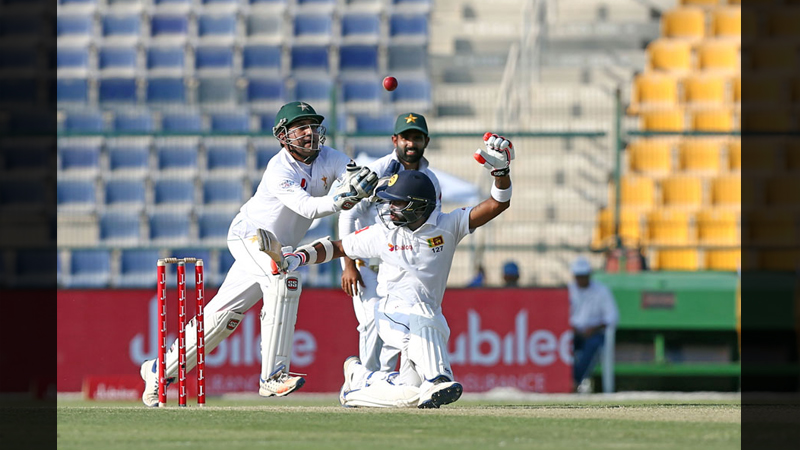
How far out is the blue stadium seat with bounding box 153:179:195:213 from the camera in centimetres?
1738

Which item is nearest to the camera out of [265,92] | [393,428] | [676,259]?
[393,428]

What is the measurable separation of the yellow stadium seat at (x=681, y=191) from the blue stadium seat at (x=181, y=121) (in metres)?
6.47

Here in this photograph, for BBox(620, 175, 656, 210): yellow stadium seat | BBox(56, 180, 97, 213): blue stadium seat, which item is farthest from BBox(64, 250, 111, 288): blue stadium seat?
BBox(620, 175, 656, 210): yellow stadium seat

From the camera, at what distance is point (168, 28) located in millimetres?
20609

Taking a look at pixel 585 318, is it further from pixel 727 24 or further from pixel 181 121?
pixel 727 24

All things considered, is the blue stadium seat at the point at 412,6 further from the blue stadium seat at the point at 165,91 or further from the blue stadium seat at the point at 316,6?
the blue stadium seat at the point at 165,91

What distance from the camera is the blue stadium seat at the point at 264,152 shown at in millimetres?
17516

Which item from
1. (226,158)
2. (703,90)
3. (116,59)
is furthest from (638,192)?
(116,59)

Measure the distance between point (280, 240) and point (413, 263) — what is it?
3.52 ft
